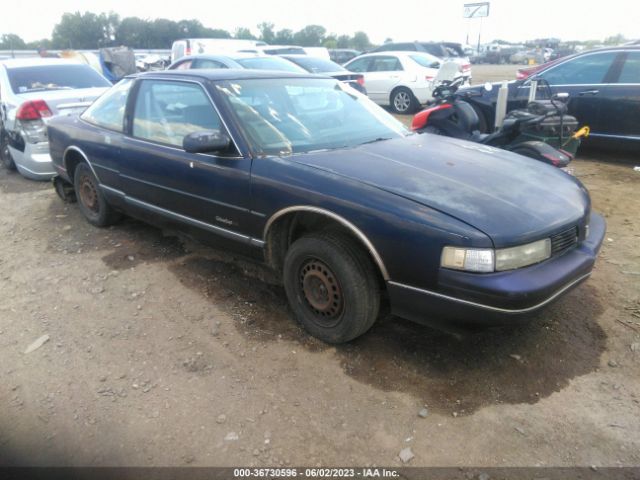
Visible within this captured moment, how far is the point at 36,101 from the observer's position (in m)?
6.04

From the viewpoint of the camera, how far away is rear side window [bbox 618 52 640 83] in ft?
22.1

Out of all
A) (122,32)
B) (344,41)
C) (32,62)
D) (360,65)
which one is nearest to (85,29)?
(122,32)

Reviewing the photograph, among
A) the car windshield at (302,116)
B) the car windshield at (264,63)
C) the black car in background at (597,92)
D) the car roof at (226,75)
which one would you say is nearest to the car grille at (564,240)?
the car windshield at (302,116)

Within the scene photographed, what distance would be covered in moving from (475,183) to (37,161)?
18.1 ft

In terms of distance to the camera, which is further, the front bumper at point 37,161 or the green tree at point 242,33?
the green tree at point 242,33

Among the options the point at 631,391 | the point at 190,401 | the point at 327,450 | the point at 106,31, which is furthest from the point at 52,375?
the point at 106,31

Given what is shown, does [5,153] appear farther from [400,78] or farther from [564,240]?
[400,78]

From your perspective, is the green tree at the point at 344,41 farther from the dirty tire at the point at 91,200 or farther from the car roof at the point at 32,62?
the dirty tire at the point at 91,200

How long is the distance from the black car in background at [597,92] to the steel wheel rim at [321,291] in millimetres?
4638

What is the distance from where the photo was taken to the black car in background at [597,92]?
671 cm

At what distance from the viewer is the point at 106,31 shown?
71438mm

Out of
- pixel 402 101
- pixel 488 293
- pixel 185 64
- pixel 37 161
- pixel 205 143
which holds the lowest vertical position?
pixel 402 101

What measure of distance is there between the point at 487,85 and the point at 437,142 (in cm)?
371

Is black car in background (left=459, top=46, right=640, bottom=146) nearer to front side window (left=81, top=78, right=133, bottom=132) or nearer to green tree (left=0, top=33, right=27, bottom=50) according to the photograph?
front side window (left=81, top=78, right=133, bottom=132)
